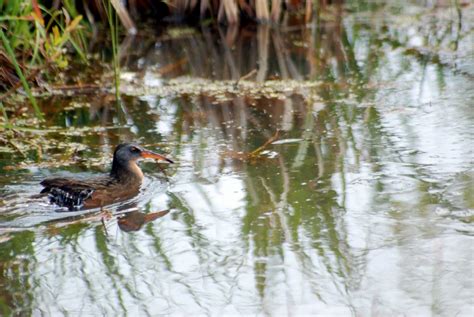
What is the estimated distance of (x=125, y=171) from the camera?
6.09 metres

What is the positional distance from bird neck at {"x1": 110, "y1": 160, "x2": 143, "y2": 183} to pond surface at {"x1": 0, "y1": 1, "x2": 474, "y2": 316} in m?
0.13

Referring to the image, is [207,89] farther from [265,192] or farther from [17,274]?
[17,274]

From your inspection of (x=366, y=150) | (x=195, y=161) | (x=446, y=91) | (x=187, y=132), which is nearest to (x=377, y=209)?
(x=366, y=150)

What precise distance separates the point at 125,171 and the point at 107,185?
0.15 metres

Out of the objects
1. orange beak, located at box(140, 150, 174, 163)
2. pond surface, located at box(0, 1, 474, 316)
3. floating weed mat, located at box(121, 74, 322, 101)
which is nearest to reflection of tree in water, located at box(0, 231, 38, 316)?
pond surface, located at box(0, 1, 474, 316)

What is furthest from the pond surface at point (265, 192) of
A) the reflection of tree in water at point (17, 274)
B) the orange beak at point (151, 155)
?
the orange beak at point (151, 155)

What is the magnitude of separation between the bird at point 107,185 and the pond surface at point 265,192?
10 cm

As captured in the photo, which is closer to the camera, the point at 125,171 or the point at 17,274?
the point at 17,274

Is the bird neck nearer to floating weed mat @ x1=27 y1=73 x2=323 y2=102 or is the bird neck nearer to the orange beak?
the orange beak

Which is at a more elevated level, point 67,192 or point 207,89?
point 207,89

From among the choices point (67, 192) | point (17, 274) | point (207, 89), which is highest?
point (207, 89)

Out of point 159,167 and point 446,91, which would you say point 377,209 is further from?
point 446,91

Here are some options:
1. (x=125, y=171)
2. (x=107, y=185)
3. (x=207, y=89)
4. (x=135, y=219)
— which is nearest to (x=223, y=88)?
(x=207, y=89)

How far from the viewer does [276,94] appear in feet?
26.6
